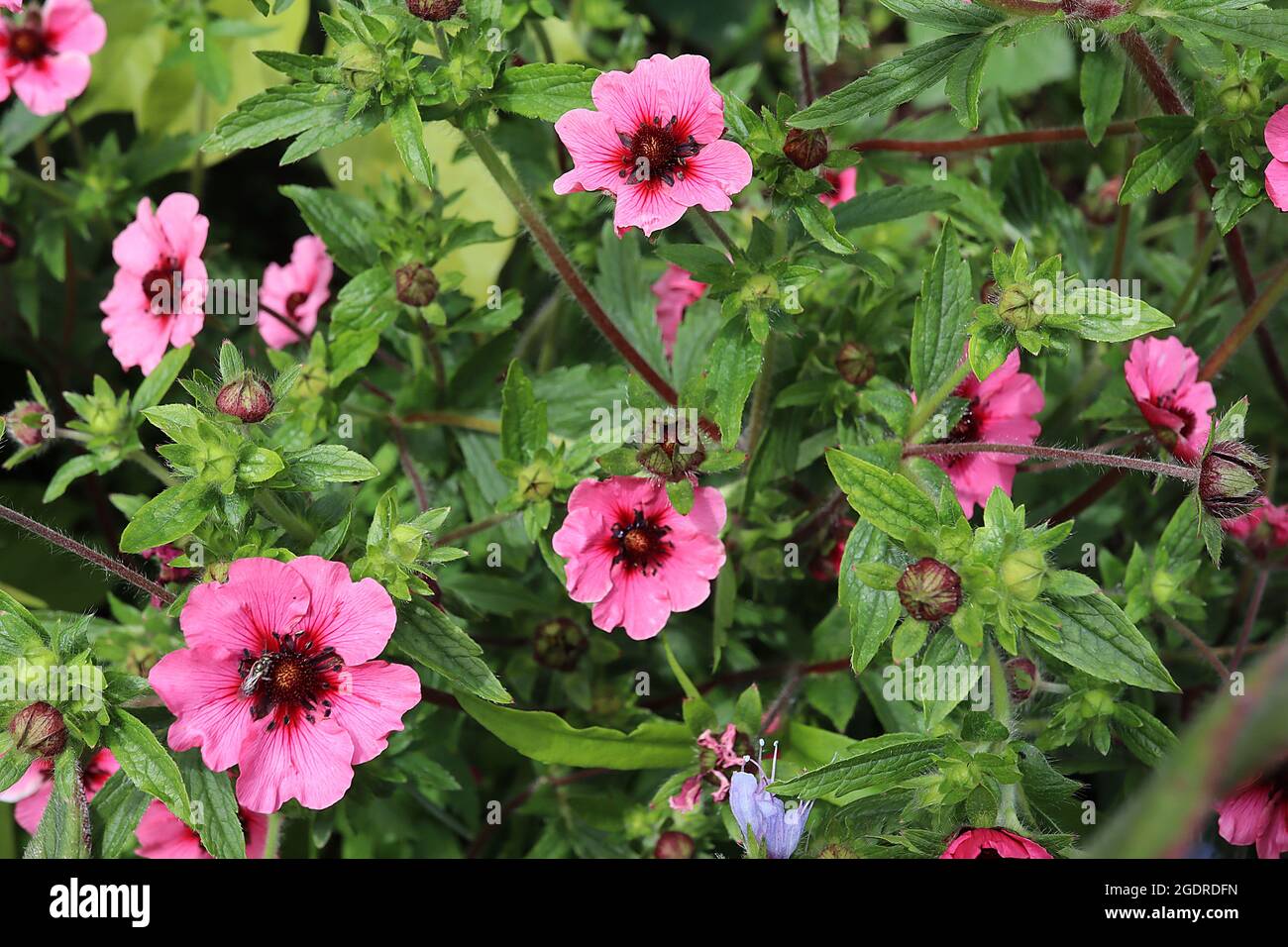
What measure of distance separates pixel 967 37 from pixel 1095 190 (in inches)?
39.8

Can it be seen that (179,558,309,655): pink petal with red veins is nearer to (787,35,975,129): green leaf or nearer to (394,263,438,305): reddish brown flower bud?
(394,263,438,305): reddish brown flower bud

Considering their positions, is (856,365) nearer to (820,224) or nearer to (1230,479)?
(820,224)

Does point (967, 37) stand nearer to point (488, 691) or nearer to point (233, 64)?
point (488, 691)

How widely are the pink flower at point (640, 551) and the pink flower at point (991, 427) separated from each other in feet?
1.29

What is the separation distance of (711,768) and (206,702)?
29.8 inches

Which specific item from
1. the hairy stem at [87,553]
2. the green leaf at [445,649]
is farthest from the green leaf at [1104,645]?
the hairy stem at [87,553]

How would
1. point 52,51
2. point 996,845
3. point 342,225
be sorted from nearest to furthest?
1. point 996,845
2. point 342,225
3. point 52,51

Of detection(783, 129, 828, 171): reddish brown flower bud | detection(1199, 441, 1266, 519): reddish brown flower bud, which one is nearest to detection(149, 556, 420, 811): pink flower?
detection(783, 129, 828, 171): reddish brown flower bud

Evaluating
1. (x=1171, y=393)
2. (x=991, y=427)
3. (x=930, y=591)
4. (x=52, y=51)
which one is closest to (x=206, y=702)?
(x=930, y=591)

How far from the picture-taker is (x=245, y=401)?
1602mm

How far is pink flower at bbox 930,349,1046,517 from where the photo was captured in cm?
185

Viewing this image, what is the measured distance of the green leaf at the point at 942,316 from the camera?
176 cm

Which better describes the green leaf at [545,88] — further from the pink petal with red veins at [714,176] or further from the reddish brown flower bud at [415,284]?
the reddish brown flower bud at [415,284]
